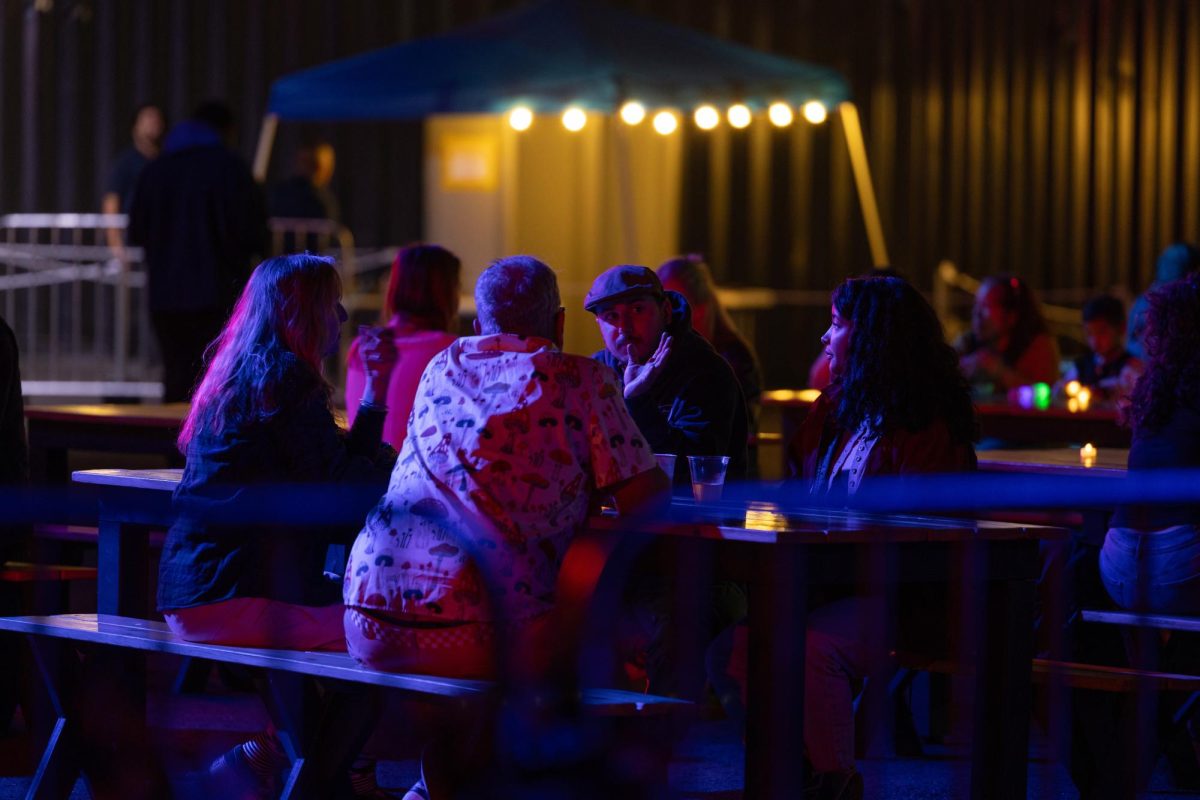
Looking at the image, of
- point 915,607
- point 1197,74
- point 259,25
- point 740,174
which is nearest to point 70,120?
point 259,25

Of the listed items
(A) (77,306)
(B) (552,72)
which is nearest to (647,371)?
(B) (552,72)

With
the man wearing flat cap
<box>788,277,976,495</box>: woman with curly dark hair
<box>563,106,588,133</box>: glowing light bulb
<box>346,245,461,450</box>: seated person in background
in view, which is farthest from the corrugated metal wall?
<box>788,277,976,495</box>: woman with curly dark hair

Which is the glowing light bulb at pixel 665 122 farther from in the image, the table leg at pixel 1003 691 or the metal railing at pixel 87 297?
the table leg at pixel 1003 691

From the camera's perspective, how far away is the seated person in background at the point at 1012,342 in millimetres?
8477

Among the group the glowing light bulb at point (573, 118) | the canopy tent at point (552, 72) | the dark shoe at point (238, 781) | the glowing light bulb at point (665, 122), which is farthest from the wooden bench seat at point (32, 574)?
the glowing light bulb at point (665, 122)

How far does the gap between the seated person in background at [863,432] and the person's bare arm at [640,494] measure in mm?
674

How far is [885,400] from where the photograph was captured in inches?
187

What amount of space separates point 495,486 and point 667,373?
1.67 m

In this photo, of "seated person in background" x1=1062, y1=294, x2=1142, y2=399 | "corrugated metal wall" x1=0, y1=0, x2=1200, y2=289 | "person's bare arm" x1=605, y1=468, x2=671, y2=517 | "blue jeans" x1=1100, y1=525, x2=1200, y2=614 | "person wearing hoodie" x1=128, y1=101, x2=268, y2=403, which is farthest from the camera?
"corrugated metal wall" x1=0, y1=0, x2=1200, y2=289

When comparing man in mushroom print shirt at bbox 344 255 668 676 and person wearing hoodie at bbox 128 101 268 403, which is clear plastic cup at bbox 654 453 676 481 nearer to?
man in mushroom print shirt at bbox 344 255 668 676

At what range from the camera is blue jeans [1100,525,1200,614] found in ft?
16.0

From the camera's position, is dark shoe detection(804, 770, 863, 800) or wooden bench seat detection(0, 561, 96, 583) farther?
wooden bench seat detection(0, 561, 96, 583)

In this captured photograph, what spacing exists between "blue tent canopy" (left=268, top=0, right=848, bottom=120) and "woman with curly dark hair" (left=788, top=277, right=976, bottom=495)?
650cm

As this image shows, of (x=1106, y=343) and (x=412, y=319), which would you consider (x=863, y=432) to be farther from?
(x=1106, y=343)
